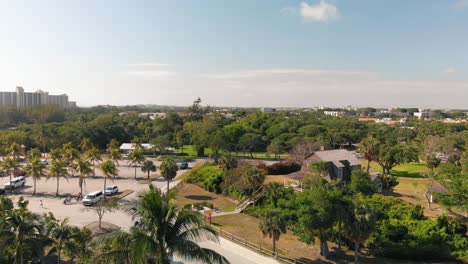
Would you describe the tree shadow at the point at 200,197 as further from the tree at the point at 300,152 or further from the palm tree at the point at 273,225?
the palm tree at the point at 273,225

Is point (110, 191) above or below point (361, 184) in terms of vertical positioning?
below

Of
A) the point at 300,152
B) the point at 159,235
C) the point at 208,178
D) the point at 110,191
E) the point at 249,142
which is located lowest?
the point at 110,191

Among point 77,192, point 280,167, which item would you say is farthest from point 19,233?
point 280,167

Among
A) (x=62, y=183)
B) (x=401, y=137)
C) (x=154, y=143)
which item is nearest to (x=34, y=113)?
(x=154, y=143)

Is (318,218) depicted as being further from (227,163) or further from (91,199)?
(91,199)

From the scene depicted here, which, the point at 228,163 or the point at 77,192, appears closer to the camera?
the point at 77,192

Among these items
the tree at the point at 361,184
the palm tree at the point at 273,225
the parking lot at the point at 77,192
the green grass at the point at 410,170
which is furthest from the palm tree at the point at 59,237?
the green grass at the point at 410,170
